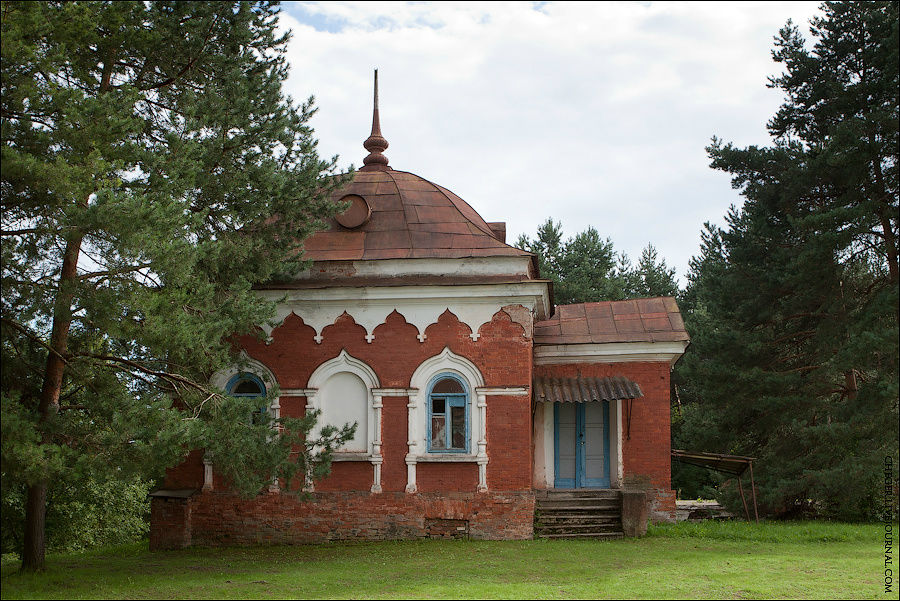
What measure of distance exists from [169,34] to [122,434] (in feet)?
18.0

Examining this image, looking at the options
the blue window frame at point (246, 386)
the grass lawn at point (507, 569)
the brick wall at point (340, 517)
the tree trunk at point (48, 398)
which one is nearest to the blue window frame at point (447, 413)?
the brick wall at point (340, 517)

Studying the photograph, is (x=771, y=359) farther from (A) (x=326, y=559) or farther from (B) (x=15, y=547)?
(B) (x=15, y=547)

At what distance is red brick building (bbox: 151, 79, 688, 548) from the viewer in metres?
14.4

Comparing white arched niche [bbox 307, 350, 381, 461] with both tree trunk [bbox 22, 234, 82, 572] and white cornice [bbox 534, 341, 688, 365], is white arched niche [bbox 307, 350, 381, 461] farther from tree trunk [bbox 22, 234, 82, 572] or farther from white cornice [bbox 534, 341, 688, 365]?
tree trunk [bbox 22, 234, 82, 572]

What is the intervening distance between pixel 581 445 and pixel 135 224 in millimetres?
9915

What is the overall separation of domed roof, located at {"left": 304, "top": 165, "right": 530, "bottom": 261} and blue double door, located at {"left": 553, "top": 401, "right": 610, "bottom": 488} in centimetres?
369

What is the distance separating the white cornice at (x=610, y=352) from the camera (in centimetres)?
1598

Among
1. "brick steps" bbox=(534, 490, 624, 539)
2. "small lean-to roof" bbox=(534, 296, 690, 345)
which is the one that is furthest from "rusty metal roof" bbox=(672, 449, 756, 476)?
"small lean-to roof" bbox=(534, 296, 690, 345)

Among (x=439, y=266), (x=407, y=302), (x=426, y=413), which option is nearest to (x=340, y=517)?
(x=426, y=413)

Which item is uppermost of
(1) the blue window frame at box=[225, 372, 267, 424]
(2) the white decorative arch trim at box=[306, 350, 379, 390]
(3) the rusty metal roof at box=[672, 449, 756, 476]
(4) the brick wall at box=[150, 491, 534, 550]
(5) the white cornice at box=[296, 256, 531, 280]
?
(5) the white cornice at box=[296, 256, 531, 280]

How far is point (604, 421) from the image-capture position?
16547 millimetres

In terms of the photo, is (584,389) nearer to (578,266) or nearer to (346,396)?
(346,396)

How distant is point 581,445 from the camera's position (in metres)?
16.5

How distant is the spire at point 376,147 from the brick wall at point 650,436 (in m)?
6.34
